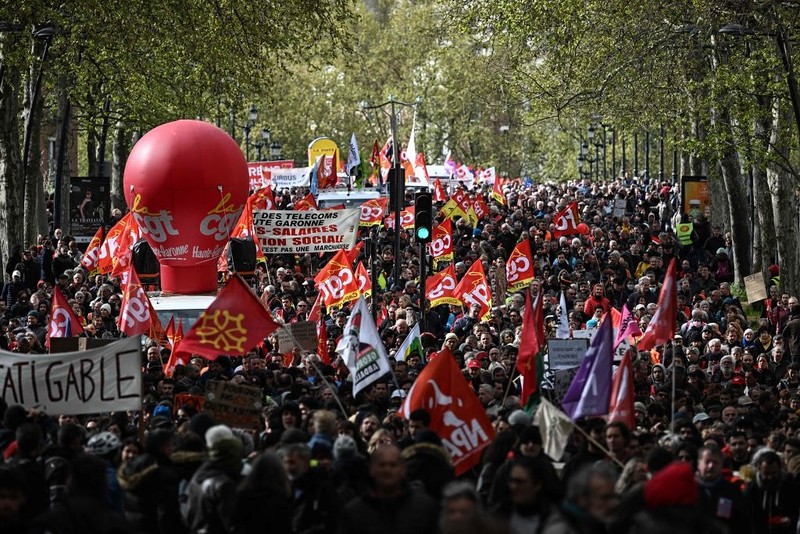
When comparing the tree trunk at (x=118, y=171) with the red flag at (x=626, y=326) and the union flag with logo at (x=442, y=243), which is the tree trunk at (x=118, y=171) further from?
the red flag at (x=626, y=326)

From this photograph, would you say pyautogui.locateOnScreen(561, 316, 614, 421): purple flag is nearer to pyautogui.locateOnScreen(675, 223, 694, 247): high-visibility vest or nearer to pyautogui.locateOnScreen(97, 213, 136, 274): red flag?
pyautogui.locateOnScreen(97, 213, 136, 274): red flag

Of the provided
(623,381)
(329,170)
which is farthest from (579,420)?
(329,170)

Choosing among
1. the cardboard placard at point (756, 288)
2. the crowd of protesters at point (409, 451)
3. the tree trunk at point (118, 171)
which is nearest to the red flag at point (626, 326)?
the crowd of protesters at point (409, 451)

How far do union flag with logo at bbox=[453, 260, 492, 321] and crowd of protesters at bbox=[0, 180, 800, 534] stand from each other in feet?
0.65

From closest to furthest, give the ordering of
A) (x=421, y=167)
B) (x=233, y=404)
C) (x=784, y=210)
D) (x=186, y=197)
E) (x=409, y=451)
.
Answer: (x=409, y=451)
(x=233, y=404)
(x=186, y=197)
(x=784, y=210)
(x=421, y=167)

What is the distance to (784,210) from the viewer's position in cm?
3153

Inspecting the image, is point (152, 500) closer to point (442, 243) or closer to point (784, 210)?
point (442, 243)

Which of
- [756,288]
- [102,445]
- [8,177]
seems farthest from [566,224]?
[102,445]

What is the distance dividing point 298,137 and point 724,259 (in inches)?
2369

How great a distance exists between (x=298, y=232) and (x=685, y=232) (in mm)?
10906

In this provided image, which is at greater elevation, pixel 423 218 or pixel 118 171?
pixel 118 171

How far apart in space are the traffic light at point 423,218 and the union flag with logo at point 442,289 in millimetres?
1159

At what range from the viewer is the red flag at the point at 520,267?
85.1ft

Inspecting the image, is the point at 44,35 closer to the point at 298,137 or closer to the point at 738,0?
the point at 738,0
